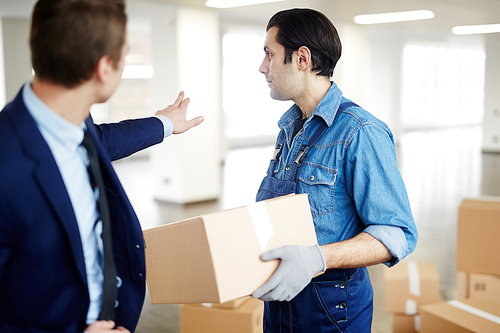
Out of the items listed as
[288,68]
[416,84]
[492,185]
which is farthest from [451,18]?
[416,84]

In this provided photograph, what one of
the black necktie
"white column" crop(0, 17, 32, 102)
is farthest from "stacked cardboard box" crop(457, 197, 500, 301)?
"white column" crop(0, 17, 32, 102)

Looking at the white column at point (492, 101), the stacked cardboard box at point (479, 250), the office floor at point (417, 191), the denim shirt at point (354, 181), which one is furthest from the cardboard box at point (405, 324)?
the white column at point (492, 101)

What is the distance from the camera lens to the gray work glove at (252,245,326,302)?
107 centimetres

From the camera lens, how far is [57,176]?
814 mm

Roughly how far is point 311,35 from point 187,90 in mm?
4849

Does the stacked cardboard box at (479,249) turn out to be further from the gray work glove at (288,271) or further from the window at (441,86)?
the window at (441,86)

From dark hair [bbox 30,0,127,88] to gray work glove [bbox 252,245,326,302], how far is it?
56 centimetres

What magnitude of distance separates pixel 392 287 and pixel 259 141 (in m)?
10.7

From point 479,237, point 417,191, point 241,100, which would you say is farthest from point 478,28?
point 479,237

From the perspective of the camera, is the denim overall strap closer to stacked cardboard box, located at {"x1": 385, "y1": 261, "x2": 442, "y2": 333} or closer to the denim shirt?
the denim shirt

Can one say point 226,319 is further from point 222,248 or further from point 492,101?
point 492,101

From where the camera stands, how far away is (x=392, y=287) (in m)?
2.58

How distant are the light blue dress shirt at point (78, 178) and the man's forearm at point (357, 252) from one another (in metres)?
0.55

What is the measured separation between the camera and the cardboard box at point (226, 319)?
7.25 feet
